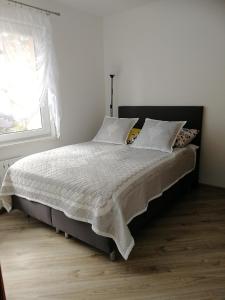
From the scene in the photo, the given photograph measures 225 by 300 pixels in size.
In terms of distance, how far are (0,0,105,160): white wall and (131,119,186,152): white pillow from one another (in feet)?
3.51

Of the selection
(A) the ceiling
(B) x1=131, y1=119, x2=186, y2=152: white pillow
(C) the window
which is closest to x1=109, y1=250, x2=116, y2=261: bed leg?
(B) x1=131, y1=119, x2=186, y2=152: white pillow

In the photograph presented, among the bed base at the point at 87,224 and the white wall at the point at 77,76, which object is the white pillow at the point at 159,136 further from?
the white wall at the point at 77,76

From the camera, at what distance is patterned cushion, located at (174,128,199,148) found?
2.89 meters

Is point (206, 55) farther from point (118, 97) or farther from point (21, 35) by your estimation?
point (21, 35)

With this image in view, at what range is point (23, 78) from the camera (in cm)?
284

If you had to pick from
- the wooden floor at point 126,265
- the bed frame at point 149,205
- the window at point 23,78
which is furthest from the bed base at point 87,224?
the window at point 23,78

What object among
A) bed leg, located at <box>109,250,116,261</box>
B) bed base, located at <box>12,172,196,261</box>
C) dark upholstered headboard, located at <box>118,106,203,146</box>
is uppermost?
dark upholstered headboard, located at <box>118,106,203,146</box>

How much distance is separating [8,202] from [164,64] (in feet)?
8.70

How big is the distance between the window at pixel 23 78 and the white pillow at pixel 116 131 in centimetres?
75

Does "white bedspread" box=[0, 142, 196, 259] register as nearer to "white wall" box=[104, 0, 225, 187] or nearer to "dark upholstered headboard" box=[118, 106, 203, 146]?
"dark upholstered headboard" box=[118, 106, 203, 146]

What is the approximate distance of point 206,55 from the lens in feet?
9.84

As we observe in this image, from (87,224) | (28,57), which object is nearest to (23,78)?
(28,57)

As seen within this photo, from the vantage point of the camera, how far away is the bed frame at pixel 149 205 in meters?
1.99

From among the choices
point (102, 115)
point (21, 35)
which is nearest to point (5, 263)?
point (21, 35)
